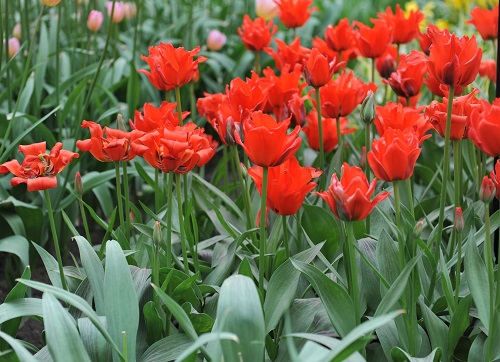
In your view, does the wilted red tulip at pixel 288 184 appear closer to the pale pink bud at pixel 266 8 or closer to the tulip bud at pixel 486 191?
the tulip bud at pixel 486 191

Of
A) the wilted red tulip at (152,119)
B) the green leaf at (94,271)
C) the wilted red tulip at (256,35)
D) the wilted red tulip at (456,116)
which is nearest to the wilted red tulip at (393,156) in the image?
the wilted red tulip at (456,116)

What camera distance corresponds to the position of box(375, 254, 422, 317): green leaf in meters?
1.53

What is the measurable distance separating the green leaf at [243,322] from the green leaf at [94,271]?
0.36 metres

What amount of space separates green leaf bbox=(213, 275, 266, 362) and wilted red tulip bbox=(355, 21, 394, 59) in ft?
4.27

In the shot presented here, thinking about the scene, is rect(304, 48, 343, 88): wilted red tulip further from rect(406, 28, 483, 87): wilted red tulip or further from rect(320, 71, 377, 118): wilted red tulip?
rect(406, 28, 483, 87): wilted red tulip

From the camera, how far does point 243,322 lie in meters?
1.43

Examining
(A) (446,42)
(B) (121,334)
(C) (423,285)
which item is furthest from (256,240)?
(A) (446,42)

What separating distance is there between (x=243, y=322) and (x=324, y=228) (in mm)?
731

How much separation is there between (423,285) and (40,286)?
89cm

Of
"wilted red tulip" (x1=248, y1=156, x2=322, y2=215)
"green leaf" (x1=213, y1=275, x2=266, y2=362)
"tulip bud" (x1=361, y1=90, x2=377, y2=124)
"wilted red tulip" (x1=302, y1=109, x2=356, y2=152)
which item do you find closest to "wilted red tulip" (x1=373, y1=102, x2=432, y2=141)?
"tulip bud" (x1=361, y1=90, x2=377, y2=124)

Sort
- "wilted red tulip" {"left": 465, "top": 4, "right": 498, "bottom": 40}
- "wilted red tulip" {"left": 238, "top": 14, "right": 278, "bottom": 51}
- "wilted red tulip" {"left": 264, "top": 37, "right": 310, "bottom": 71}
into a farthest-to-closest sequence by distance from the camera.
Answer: "wilted red tulip" {"left": 465, "top": 4, "right": 498, "bottom": 40} < "wilted red tulip" {"left": 238, "top": 14, "right": 278, "bottom": 51} < "wilted red tulip" {"left": 264, "top": 37, "right": 310, "bottom": 71}

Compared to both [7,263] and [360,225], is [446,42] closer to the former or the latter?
[360,225]

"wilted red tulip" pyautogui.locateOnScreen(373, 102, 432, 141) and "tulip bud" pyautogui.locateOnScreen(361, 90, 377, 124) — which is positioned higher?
"tulip bud" pyautogui.locateOnScreen(361, 90, 377, 124)

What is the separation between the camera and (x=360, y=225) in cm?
204
